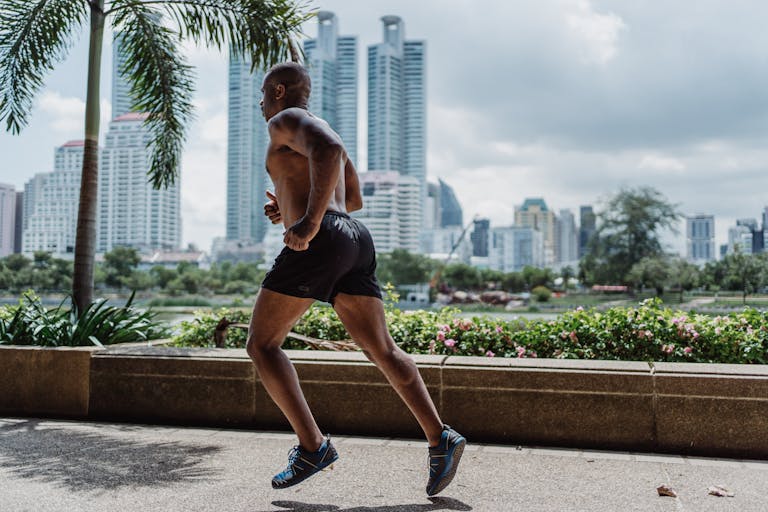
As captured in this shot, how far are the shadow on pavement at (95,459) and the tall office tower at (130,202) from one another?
21161mm

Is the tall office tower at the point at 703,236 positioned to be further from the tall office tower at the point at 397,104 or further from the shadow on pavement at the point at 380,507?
the tall office tower at the point at 397,104

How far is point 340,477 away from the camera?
2.92 m

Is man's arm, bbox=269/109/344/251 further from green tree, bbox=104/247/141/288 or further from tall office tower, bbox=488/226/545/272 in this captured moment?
tall office tower, bbox=488/226/545/272

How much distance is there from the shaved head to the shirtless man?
117mm

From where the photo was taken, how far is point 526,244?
188 m

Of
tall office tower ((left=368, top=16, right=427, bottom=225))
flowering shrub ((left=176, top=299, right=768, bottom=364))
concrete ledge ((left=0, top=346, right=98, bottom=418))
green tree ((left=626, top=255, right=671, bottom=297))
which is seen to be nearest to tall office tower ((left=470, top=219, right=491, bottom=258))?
tall office tower ((left=368, top=16, right=427, bottom=225))

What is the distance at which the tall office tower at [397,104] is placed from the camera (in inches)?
4815

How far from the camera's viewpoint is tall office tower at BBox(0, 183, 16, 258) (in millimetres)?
16531

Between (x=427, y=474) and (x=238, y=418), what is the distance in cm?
145

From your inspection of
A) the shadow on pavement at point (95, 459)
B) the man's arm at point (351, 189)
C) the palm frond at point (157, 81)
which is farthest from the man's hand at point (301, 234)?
the palm frond at point (157, 81)

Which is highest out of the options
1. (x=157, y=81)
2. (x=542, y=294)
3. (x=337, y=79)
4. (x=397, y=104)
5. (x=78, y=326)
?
(x=397, y=104)

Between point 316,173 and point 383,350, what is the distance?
2.40 ft

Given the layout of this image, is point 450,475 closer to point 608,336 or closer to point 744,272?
point 608,336

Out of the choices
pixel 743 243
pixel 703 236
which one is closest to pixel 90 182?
pixel 743 243
